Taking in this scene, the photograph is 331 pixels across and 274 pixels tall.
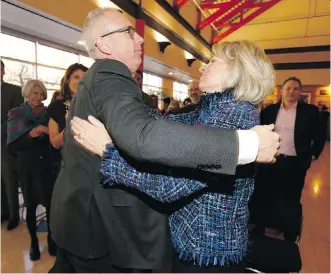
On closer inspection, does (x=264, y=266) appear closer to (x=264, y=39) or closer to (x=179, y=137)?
(x=179, y=137)

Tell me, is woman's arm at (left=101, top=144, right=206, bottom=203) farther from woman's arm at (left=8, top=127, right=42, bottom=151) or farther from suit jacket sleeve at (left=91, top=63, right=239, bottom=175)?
woman's arm at (left=8, top=127, right=42, bottom=151)

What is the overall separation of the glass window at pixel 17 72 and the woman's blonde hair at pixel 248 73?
471cm

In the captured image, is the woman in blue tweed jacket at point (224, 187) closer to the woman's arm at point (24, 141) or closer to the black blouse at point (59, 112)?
the black blouse at point (59, 112)

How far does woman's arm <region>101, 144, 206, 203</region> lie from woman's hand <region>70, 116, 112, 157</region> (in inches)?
1.0

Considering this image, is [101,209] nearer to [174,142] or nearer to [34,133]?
[174,142]

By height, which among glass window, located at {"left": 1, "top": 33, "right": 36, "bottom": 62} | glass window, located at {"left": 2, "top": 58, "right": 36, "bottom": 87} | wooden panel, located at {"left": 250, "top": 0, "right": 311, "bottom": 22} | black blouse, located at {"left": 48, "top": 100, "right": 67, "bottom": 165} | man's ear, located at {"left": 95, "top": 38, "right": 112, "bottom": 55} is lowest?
black blouse, located at {"left": 48, "top": 100, "right": 67, "bottom": 165}

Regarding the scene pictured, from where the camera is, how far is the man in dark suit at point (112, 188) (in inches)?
25.6

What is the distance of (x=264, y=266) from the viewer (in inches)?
55.4

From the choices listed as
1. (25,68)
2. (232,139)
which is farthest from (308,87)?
(232,139)

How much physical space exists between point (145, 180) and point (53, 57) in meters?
5.87

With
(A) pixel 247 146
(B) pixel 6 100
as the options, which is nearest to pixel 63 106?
(B) pixel 6 100

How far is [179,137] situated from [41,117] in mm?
2205

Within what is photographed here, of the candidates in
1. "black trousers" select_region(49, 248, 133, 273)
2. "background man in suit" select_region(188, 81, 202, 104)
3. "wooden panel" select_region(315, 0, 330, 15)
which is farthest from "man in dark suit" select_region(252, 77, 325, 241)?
"wooden panel" select_region(315, 0, 330, 15)

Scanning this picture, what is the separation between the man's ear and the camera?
3.31 ft
